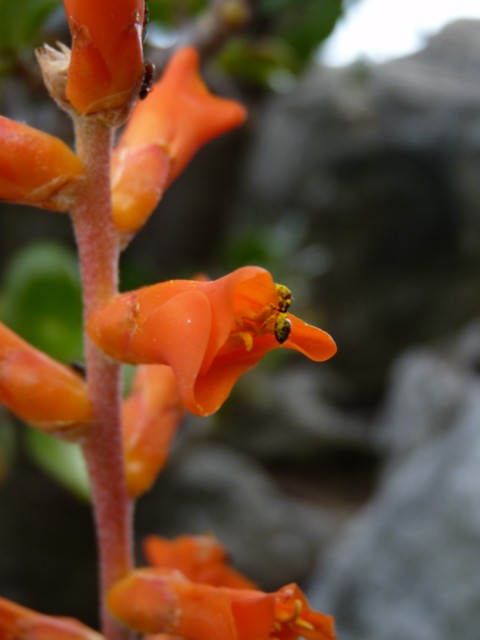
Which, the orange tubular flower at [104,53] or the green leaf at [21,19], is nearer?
the orange tubular flower at [104,53]

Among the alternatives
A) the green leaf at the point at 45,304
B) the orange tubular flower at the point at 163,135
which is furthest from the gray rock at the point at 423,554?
the orange tubular flower at the point at 163,135

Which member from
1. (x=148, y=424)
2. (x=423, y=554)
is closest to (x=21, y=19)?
(x=148, y=424)

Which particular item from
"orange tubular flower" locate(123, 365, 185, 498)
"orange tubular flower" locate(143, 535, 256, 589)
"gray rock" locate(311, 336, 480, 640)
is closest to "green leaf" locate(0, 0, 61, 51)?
"orange tubular flower" locate(123, 365, 185, 498)

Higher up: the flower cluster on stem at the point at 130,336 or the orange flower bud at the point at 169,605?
the flower cluster on stem at the point at 130,336

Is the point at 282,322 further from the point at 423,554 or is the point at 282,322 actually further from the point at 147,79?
the point at 423,554

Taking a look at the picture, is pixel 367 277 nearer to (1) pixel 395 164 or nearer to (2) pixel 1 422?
(1) pixel 395 164

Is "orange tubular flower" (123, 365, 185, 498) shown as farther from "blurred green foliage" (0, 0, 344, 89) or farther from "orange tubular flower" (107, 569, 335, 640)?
"blurred green foliage" (0, 0, 344, 89)

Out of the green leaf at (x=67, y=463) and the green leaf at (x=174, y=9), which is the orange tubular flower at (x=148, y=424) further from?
the green leaf at (x=174, y=9)
